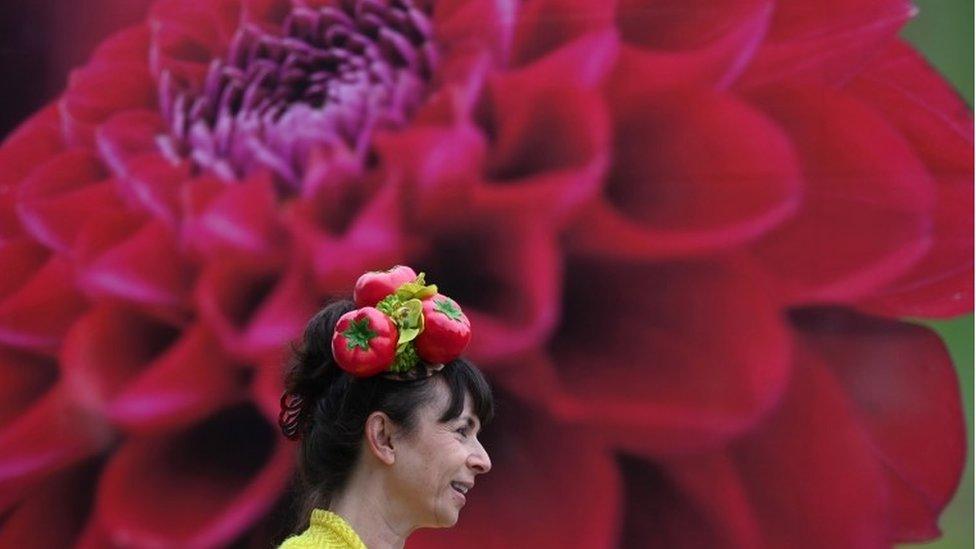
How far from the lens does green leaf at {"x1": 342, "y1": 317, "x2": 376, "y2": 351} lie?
158 centimetres

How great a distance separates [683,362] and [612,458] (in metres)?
0.24

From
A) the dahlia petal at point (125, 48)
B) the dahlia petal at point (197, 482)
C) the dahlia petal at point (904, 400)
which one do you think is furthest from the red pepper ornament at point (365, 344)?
the dahlia petal at point (125, 48)

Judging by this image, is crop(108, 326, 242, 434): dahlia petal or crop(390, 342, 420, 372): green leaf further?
crop(108, 326, 242, 434): dahlia petal

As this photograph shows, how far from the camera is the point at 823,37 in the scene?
2920mm

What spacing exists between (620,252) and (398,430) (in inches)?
54.4

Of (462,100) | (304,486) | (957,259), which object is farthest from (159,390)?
(957,259)

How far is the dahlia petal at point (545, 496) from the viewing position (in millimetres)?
2932

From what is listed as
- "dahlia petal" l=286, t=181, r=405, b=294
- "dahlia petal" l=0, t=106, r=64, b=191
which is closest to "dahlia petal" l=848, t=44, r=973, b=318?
"dahlia petal" l=286, t=181, r=405, b=294

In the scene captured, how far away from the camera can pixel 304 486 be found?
174 centimetres

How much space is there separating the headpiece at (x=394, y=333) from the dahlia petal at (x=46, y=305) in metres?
1.39

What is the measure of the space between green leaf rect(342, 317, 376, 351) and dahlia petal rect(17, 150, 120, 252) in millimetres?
1541

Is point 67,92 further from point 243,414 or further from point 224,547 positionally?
point 224,547

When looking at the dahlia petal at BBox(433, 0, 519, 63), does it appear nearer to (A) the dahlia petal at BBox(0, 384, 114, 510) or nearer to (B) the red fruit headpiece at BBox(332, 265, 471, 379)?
(A) the dahlia petal at BBox(0, 384, 114, 510)

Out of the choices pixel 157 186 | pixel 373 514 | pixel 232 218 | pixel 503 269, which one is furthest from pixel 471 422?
pixel 157 186
